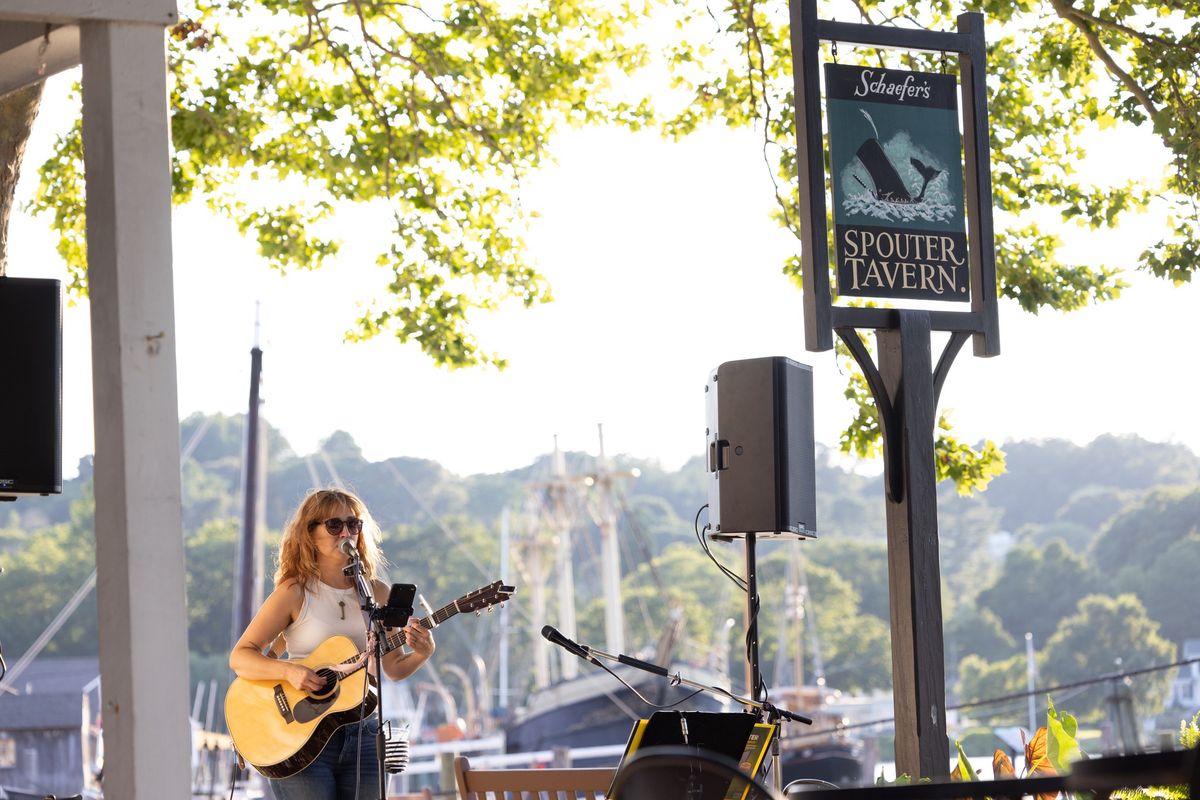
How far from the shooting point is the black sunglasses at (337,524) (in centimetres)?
406

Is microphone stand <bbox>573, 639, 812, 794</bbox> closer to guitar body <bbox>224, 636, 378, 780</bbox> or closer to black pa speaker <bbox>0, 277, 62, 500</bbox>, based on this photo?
guitar body <bbox>224, 636, 378, 780</bbox>

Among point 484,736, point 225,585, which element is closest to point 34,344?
point 484,736

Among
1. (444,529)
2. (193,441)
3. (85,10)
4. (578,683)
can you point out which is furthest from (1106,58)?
(444,529)

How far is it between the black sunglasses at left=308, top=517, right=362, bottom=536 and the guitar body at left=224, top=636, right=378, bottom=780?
299mm

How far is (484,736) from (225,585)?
25.1 m

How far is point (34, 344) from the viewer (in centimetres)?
409

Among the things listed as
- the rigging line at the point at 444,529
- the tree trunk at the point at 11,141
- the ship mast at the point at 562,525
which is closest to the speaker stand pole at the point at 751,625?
the tree trunk at the point at 11,141

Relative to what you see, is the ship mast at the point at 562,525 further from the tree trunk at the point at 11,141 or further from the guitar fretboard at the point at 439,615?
the guitar fretboard at the point at 439,615

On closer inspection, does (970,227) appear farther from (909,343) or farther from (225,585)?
(225,585)

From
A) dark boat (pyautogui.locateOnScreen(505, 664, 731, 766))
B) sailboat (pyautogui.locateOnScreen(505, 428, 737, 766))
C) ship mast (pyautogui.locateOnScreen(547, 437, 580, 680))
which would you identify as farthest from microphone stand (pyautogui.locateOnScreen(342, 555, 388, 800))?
dark boat (pyautogui.locateOnScreen(505, 664, 731, 766))

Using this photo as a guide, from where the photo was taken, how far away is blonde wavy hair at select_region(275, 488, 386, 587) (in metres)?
4.08

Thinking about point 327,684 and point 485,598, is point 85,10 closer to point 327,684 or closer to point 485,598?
point 327,684

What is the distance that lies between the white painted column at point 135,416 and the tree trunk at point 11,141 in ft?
8.12

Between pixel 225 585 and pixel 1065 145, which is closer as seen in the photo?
pixel 1065 145
